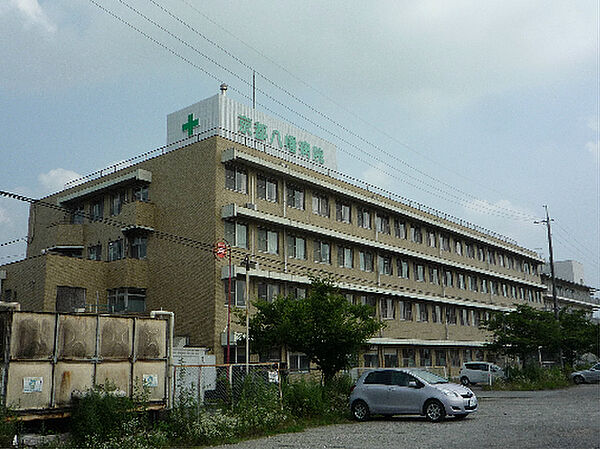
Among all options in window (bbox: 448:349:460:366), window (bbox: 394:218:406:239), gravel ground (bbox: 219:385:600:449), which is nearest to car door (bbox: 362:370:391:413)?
gravel ground (bbox: 219:385:600:449)

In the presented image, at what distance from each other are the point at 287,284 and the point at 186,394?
67.1 feet

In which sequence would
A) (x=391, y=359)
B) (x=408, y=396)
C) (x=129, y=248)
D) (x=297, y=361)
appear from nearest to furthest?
1. (x=408, y=396)
2. (x=297, y=361)
3. (x=129, y=248)
4. (x=391, y=359)

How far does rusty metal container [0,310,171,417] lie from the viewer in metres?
13.6

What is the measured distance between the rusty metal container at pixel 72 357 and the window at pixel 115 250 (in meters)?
20.5

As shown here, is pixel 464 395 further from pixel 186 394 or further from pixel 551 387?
pixel 551 387

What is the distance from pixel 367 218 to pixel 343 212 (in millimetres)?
3238

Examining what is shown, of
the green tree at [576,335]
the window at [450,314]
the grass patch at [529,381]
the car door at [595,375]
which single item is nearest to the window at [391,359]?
the grass patch at [529,381]

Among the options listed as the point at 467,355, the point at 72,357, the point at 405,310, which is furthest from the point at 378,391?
the point at 467,355

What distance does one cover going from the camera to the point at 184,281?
1304 inches

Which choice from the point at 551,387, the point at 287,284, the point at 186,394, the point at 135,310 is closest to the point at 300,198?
the point at 287,284

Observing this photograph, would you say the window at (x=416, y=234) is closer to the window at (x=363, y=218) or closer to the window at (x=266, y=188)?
the window at (x=363, y=218)

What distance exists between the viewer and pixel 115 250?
36.8m

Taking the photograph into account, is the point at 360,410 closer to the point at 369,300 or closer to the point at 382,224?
the point at 369,300

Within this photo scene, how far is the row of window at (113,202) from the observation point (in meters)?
37.2
